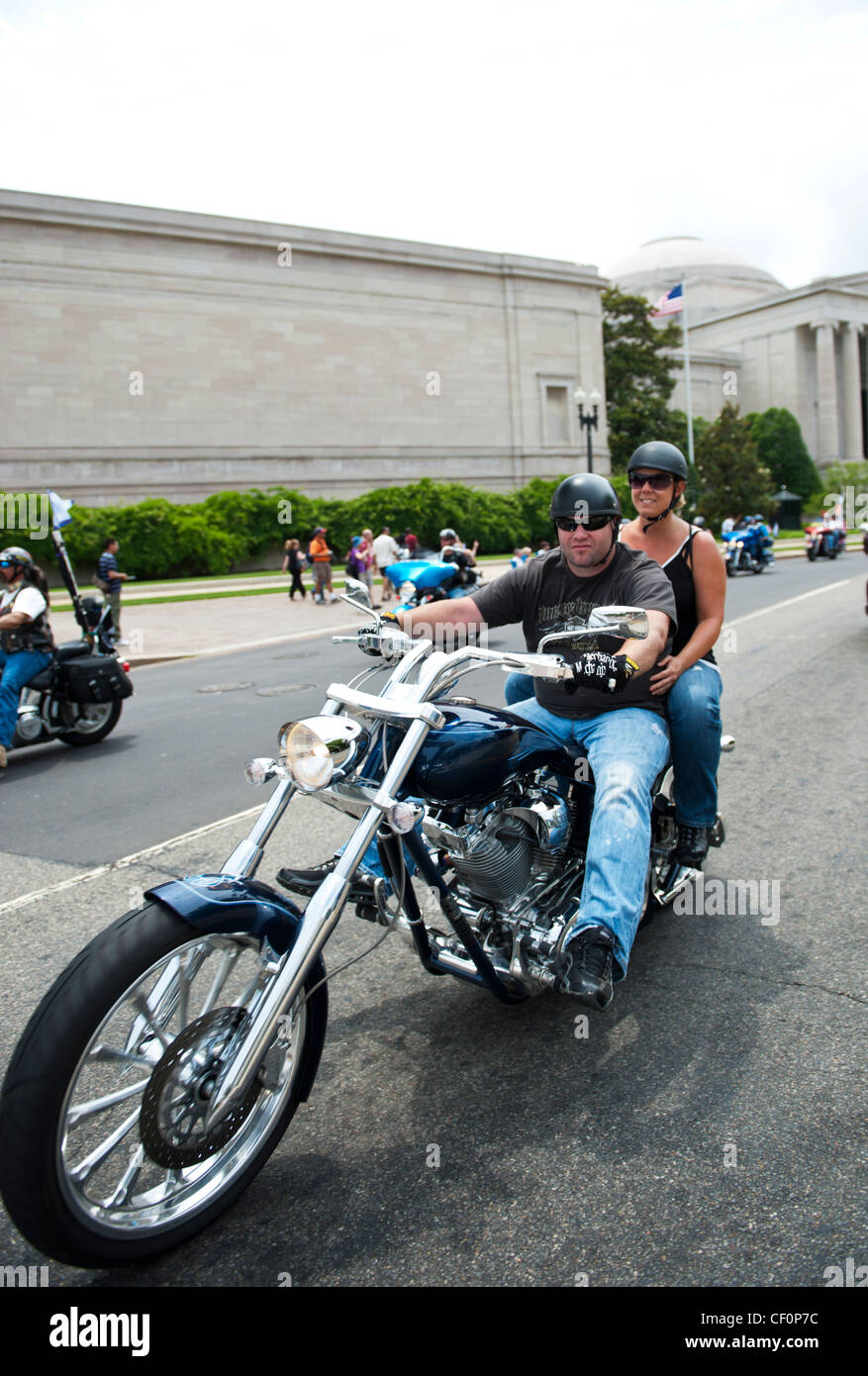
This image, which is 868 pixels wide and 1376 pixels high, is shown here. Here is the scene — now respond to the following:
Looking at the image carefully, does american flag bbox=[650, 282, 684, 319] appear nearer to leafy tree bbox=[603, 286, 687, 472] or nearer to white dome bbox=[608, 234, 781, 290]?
leafy tree bbox=[603, 286, 687, 472]

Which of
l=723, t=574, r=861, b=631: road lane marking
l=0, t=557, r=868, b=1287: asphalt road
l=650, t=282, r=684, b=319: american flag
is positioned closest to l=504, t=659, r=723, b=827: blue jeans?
l=0, t=557, r=868, b=1287: asphalt road

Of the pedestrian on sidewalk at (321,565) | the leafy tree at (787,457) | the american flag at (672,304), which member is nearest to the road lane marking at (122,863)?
the pedestrian on sidewalk at (321,565)

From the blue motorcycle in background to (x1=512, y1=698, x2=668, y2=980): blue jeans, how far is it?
80.9 ft

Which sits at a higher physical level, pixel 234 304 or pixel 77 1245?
pixel 234 304

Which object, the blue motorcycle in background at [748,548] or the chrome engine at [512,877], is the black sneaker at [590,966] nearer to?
the chrome engine at [512,877]

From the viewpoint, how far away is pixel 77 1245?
2219mm

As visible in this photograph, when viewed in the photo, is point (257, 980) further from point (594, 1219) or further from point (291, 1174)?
point (594, 1219)

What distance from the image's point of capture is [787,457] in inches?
2756

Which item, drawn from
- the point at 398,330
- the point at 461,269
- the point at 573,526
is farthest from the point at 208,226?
the point at 573,526

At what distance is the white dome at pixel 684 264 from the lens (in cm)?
9006

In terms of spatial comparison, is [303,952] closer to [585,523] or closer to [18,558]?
[585,523]

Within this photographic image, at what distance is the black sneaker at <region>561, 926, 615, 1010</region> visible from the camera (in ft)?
9.42

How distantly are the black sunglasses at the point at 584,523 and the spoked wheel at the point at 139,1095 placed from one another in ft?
6.22
